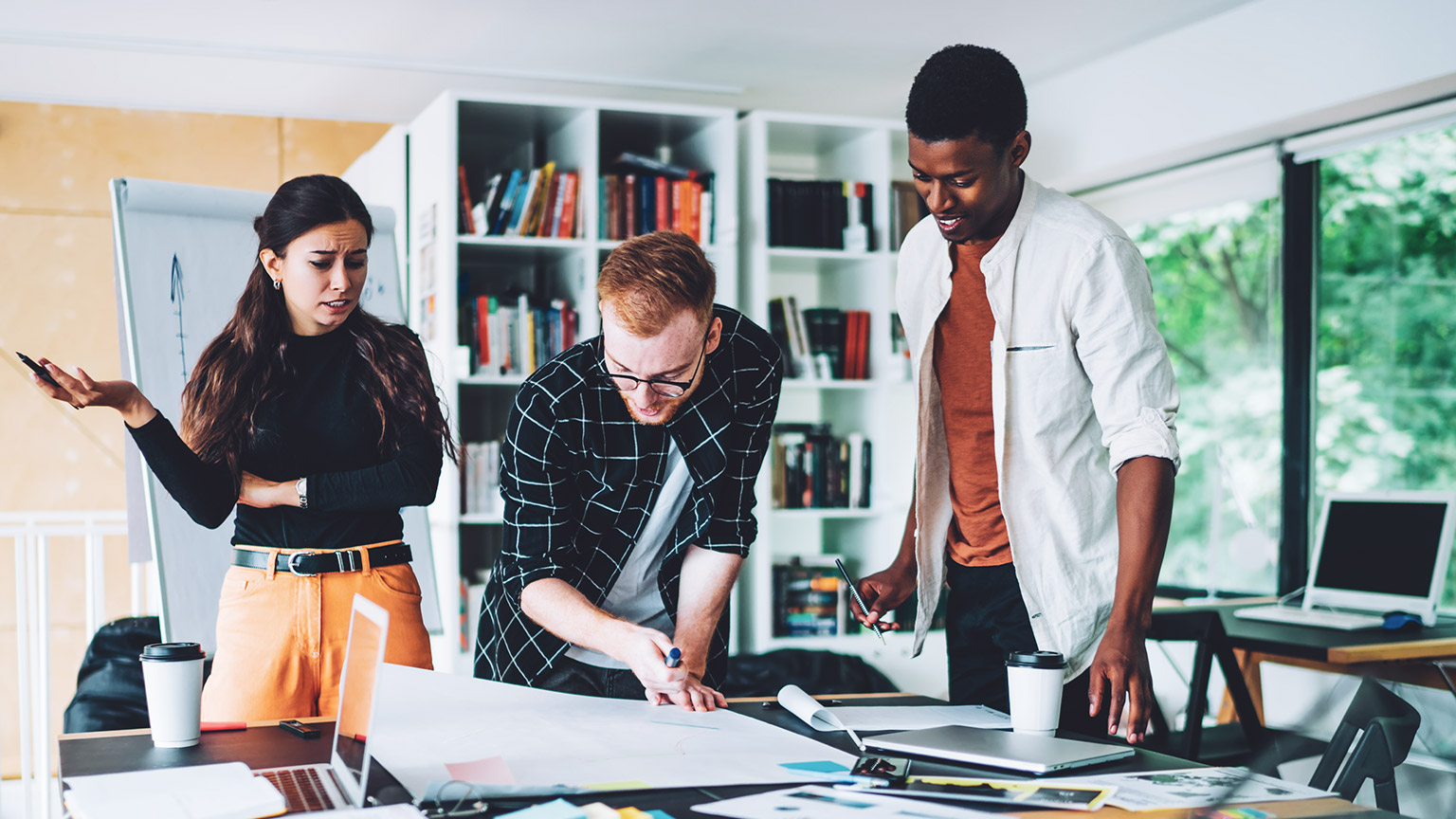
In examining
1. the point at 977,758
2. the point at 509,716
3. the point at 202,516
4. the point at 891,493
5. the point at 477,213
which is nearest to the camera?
the point at 977,758

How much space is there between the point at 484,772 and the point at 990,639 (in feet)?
2.63

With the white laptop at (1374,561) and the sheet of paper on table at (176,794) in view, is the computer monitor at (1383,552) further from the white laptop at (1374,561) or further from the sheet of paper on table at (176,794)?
the sheet of paper on table at (176,794)

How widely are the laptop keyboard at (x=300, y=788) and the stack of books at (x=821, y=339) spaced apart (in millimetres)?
3177

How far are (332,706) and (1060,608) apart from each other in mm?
1063

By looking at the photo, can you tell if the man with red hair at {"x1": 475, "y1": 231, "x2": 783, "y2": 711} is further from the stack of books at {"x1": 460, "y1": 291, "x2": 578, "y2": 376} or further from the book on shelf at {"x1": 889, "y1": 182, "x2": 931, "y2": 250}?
the book on shelf at {"x1": 889, "y1": 182, "x2": 931, "y2": 250}

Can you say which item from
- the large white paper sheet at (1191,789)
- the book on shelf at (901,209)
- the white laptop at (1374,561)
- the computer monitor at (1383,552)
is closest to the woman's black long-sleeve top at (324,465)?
the large white paper sheet at (1191,789)

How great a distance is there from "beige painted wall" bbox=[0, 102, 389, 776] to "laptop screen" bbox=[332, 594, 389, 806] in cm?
393

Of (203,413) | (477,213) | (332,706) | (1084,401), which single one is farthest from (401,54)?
(1084,401)

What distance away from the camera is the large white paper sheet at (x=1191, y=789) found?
3.68ft

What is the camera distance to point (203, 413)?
1834 mm

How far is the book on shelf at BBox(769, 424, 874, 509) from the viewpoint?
4324 millimetres

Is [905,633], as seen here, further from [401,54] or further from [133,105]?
[133,105]

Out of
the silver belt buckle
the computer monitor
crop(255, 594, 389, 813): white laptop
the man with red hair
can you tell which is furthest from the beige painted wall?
the computer monitor

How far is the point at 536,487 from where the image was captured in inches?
64.0
